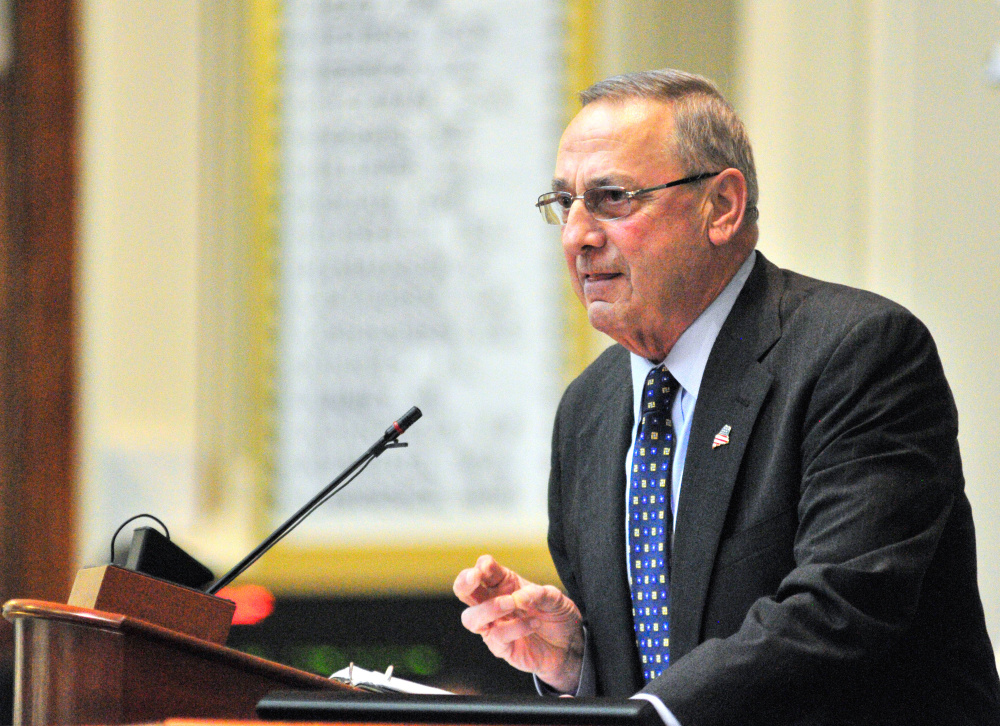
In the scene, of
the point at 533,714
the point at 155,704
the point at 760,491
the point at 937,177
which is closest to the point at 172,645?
the point at 155,704

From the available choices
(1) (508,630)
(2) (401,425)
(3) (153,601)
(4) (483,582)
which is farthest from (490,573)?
Result: (3) (153,601)

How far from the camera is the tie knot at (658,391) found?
218cm

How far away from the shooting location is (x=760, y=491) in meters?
1.93

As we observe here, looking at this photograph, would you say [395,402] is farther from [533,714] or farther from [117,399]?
[533,714]

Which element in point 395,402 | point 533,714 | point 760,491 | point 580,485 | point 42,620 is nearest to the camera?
point 533,714

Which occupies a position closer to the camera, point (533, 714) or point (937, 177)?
point (533, 714)

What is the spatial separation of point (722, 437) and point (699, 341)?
0.78 feet

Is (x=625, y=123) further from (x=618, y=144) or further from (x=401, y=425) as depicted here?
(x=401, y=425)

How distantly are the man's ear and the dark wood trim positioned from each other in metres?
3.44

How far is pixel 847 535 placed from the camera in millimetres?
1745

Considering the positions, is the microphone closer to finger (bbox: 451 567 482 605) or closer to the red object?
finger (bbox: 451 567 482 605)

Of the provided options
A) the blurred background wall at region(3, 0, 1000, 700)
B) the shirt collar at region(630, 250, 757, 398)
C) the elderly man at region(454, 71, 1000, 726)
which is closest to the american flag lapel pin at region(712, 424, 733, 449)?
the elderly man at region(454, 71, 1000, 726)

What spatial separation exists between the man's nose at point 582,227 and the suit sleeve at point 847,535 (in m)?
0.44

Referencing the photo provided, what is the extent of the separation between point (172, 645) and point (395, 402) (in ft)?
10.3
